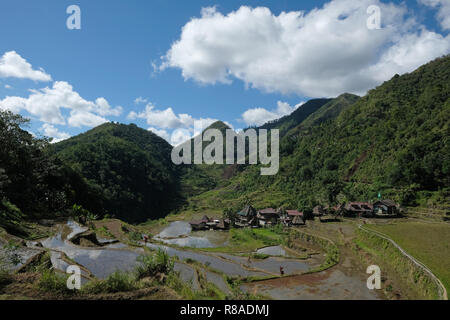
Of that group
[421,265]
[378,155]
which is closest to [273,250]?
[421,265]

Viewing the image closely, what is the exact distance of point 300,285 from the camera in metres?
23.5

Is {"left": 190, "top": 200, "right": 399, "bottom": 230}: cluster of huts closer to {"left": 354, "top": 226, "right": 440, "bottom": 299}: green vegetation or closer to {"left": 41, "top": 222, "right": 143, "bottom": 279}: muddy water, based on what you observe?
{"left": 354, "top": 226, "right": 440, "bottom": 299}: green vegetation

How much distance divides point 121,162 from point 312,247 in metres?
111

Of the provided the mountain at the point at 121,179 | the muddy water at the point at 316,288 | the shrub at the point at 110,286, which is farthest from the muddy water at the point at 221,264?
the mountain at the point at 121,179

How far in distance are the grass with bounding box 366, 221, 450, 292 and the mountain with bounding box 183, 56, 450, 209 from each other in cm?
1822

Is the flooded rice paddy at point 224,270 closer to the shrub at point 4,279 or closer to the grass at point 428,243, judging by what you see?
the shrub at point 4,279

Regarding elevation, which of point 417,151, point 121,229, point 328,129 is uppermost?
point 328,129

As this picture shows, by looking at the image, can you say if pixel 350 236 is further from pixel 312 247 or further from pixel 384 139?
pixel 384 139

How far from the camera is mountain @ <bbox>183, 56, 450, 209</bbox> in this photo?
Result: 181 ft

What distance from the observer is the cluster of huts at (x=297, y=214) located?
52.1 meters

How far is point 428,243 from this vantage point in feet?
87.7

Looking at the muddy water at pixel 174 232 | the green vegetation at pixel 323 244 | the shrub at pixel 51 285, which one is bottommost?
the muddy water at pixel 174 232

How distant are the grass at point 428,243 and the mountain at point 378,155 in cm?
1822
